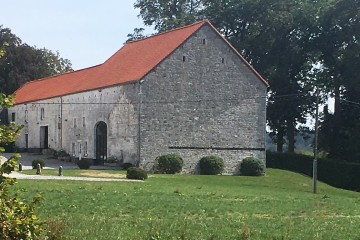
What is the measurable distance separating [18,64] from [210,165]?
118 ft

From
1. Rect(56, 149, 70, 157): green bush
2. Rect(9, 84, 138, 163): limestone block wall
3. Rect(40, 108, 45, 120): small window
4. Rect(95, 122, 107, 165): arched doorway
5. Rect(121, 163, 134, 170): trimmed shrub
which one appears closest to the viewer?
Rect(121, 163, 134, 170): trimmed shrub

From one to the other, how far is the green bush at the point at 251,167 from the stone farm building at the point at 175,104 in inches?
25.0

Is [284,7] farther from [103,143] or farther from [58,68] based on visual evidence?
[58,68]

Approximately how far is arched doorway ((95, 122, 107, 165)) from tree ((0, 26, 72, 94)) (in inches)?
986

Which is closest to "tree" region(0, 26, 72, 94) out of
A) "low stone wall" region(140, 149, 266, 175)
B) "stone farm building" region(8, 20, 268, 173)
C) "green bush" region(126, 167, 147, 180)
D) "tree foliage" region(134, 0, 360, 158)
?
"tree foliage" region(134, 0, 360, 158)

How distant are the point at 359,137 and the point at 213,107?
1704cm

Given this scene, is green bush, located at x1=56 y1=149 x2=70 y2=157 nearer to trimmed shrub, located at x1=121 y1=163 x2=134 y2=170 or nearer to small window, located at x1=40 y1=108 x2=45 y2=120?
small window, located at x1=40 y1=108 x2=45 y2=120

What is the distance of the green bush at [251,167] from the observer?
52.6 meters

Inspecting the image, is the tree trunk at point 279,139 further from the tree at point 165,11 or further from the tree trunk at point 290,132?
the tree at point 165,11

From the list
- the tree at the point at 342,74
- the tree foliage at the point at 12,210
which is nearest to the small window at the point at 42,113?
the tree at the point at 342,74

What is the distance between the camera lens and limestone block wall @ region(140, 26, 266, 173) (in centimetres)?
4953

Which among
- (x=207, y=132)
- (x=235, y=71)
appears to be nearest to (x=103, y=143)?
(x=207, y=132)

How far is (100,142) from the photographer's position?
180ft

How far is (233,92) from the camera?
174 ft
